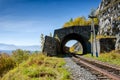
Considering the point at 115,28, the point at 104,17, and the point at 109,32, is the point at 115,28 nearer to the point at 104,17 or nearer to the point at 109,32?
the point at 109,32

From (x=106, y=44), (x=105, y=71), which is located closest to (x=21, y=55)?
(x=106, y=44)

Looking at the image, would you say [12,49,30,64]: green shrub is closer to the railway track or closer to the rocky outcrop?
the railway track

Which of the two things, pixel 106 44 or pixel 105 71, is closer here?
pixel 105 71

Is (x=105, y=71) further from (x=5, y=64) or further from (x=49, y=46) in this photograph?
(x=49, y=46)

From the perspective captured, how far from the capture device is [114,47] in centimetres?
3039

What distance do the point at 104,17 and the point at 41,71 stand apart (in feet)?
84.3

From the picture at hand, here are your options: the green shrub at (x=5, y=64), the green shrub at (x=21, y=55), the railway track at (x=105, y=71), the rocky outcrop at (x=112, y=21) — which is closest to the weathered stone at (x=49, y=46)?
the green shrub at (x=21, y=55)

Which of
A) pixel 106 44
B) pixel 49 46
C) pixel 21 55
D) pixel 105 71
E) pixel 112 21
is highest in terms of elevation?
pixel 112 21

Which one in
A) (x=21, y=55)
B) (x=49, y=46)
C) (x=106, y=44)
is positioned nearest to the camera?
(x=21, y=55)

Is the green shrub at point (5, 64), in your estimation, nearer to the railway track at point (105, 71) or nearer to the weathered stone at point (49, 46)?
the railway track at point (105, 71)

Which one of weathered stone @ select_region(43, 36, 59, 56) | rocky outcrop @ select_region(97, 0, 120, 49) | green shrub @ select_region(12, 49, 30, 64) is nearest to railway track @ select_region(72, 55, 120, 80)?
green shrub @ select_region(12, 49, 30, 64)

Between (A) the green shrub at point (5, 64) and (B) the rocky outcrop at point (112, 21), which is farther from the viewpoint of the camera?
(B) the rocky outcrop at point (112, 21)

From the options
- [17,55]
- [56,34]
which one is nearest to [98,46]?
[17,55]

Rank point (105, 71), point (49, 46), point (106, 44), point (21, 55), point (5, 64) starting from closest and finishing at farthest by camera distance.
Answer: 1. point (105, 71)
2. point (5, 64)
3. point (21, 55)
4. point (106, 44)
5. point (49, 46)
